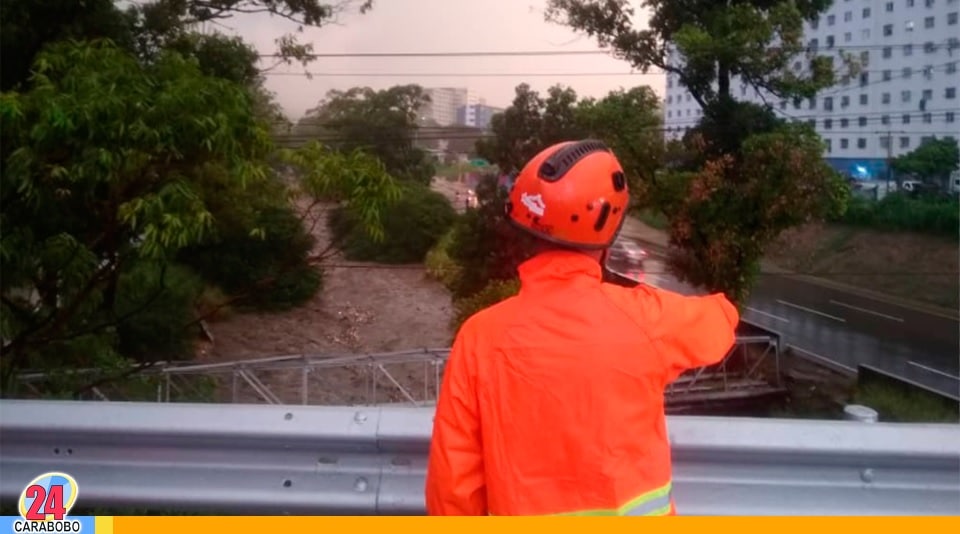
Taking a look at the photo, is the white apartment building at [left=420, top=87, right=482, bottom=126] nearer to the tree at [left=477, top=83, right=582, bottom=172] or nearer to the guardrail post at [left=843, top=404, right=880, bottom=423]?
the tree at [left=477, top=83, right=582, bottom=172]

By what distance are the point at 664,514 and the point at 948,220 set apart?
4692 mm

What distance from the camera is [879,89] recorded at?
18.8 feet

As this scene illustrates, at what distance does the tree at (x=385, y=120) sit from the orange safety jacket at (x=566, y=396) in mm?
3084

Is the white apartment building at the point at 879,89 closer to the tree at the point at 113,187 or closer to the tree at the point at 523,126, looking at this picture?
the tree at the point at 523,126

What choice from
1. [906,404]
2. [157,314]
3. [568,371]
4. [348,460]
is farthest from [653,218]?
[568,371]

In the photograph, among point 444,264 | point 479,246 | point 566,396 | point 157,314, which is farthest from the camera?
point 444,264

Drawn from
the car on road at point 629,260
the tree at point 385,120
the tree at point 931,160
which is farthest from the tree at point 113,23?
the tree at point 931,160

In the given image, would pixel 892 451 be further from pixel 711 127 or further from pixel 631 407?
pixel 711 127

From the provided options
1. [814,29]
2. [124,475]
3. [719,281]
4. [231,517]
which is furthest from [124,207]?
[814,29]

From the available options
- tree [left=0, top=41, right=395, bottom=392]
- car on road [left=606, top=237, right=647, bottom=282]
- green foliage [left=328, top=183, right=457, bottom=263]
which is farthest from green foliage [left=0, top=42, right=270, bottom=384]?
car on road [left=606, top=237, right=647, bottom=282]

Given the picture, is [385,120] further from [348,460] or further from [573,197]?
[573,197]

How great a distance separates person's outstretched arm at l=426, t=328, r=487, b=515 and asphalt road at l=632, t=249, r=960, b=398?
3.47 meters

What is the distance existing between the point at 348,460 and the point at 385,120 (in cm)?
272

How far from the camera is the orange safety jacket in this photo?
163 centimetres
